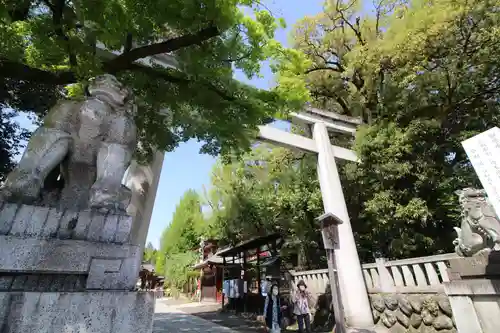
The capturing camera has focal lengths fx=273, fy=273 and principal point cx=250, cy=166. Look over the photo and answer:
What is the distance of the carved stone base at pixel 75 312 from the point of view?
150 cm

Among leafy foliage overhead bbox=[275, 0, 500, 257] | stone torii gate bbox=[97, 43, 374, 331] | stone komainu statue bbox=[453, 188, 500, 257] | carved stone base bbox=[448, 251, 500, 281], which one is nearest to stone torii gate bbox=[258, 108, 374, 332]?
stone torii gate bbox=[97, 43, 374, 331]

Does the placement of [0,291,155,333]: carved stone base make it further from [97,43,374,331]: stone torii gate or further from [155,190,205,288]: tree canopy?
[155,190,205,288]: tree canopy

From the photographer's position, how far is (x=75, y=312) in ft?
5.23

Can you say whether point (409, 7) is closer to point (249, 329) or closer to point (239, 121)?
point (239, 121)

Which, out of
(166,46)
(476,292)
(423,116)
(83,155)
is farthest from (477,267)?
(423,116)

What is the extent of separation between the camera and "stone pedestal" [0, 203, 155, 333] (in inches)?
60.5

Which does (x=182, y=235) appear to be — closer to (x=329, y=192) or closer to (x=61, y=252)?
(x=329, y=192)

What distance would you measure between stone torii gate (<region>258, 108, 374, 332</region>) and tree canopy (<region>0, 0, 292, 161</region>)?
335 centimetres

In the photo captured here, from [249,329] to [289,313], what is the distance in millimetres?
1735

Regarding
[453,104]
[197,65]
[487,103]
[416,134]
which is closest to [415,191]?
[416,134]

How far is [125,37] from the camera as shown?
4.34 metres

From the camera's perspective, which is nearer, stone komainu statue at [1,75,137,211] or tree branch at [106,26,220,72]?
stone komainu statue at [1,75,137,211]

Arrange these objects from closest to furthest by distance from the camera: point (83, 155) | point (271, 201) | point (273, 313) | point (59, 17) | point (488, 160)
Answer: point (83, 155) → point (488, 160) → point (59, 17) → point (273, 313) → point (271, 201)

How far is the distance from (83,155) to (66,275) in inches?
42.4
